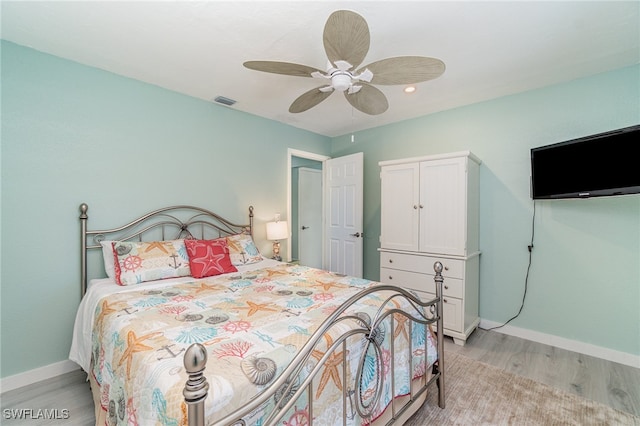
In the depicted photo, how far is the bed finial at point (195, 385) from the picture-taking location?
26.7 inches

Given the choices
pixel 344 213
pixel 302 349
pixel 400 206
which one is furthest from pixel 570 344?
pixel 302 349

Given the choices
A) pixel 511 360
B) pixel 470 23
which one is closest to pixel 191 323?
pixel 470 23

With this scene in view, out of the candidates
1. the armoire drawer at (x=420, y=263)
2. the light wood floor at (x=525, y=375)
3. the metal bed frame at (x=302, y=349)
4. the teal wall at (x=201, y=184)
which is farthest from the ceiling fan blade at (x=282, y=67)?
the light wood floor at (x=525, y=375)

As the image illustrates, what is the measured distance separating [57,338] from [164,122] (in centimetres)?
209

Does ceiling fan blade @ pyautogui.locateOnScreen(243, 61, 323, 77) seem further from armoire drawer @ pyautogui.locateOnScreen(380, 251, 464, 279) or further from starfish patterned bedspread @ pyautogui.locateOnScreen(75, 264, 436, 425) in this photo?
armoire drawer @ pyautogui.locateOnScreen(380, 251, 464, 279)

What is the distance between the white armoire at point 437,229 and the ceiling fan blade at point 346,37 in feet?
5.65

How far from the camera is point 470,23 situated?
1873 mm

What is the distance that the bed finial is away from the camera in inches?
26.7

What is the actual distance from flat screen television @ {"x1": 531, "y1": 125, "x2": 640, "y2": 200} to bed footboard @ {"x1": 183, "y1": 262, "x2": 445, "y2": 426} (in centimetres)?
164

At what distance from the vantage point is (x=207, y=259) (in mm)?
2557

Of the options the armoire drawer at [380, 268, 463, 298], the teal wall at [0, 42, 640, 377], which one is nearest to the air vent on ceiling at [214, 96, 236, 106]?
the teal wall at [0, 42, 640, 377]

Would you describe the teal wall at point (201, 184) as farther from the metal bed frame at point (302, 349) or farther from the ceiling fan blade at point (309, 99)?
the ceiling fan blade at point (309, 99)

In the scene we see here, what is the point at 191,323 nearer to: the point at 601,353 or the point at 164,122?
the point at 164,122

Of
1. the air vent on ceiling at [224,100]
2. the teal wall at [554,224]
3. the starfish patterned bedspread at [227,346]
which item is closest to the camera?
the starfish patterned bedspread at [227,346]
